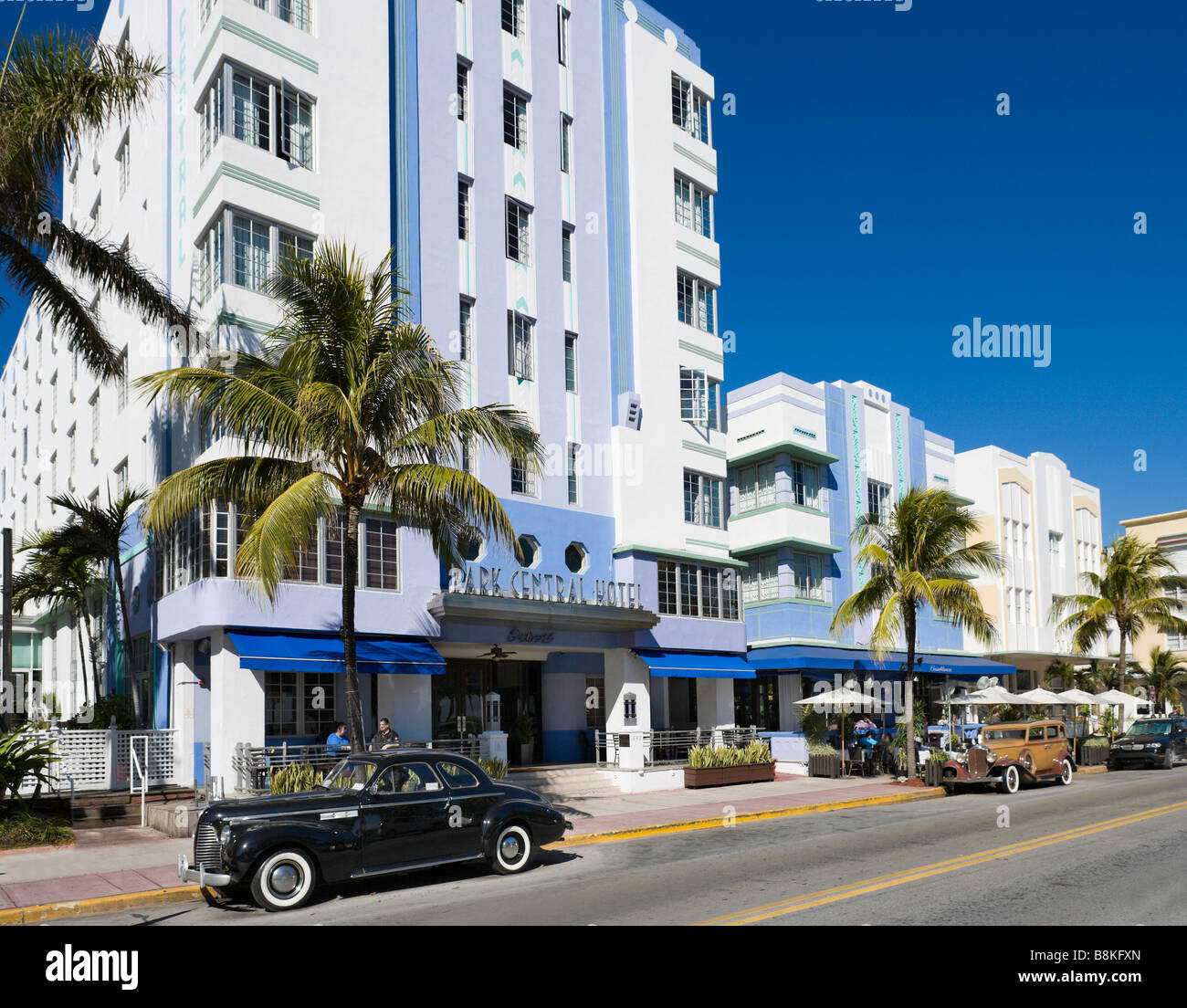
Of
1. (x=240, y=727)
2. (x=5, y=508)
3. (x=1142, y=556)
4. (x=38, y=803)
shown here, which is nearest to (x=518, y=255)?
(x=240, y=727)

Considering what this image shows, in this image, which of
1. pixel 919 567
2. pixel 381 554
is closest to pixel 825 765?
pixel 919 567

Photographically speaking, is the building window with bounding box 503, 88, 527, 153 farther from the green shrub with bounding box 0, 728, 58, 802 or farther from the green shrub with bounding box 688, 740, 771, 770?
the green shrub with bounding box 0, 728, 58, 802

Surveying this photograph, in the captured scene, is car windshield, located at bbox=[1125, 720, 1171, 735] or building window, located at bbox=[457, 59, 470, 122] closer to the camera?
building window, located at bbox=[457, 59, 470, 122]

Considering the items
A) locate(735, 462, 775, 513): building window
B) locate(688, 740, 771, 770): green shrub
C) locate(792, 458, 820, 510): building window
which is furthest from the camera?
locate(792, 458, 820, 510): building window

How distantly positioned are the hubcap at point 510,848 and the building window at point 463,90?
21.7 m

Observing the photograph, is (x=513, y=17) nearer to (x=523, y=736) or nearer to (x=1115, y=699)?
(x=523, y=736)

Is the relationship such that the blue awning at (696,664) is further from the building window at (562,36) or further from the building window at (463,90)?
the building window at (562,36)

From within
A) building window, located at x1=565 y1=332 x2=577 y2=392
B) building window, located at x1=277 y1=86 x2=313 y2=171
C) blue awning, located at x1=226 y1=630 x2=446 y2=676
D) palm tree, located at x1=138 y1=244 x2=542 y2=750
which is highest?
building window, located at x1=277 y1=86 x2=313 y2=171

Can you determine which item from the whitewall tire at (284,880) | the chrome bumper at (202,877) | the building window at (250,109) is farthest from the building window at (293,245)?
the whitewall tire at (284,880)

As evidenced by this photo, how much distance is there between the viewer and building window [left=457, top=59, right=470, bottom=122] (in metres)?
29.9

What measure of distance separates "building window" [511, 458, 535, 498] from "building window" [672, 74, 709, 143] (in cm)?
1444

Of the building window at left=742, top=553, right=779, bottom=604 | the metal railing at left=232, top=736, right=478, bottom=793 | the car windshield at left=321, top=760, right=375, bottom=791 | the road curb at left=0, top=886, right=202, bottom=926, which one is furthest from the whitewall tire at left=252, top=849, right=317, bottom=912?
the building window at left=742, top=553, right=779, bottom=604

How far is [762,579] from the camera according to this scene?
39.5 metres

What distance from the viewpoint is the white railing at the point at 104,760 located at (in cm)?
2131
